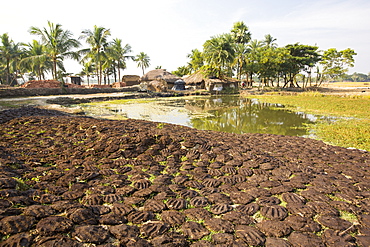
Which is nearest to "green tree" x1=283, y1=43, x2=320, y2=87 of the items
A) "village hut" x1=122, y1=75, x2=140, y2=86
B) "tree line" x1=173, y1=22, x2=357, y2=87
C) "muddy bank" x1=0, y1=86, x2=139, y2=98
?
"tree line" x1=173, y1=22, x2=357, y2=87

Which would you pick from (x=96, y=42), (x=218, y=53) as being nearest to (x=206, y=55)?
(x=218, y=53)

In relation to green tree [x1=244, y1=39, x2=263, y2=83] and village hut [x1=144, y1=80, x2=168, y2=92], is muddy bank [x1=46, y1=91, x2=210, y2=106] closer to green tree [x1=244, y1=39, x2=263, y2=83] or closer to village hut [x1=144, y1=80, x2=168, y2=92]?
village hut [x1=144, y1=80, x2=168, y2=92]

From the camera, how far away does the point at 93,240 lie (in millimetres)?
1922

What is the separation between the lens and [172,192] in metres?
3.05

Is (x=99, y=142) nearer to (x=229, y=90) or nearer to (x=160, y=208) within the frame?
(x=160, y=208)

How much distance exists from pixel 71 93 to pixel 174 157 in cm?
2287

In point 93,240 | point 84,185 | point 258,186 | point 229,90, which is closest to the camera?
point 93,240

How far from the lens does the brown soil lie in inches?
82.7

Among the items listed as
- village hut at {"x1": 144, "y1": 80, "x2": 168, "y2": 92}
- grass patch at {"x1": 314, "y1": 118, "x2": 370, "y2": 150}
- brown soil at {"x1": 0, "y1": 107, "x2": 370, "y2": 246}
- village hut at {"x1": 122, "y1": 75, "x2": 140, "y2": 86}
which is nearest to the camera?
brown soil at {"x1": 0, "y1": 107, "x2": 370, "y2": 246}

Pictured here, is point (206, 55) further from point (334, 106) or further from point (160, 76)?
point (334, 106)

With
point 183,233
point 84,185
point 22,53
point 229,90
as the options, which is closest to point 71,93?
point 22,53

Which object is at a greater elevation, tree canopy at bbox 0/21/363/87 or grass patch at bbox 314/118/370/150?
tree canopy at bbox 0/21/363/87

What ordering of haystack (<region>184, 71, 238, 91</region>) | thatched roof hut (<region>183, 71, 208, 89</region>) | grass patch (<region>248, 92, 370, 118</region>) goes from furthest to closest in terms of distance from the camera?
thatched roof hut (<region>183, 71, 208, 89</region>), haystack (<region>184, 71, 238, 91</region>), grass patch (<region>248, 92, 370, 118</region>)

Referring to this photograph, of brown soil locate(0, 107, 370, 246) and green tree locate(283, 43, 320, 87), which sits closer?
brown soil locate(0, 107, 370, 246)
